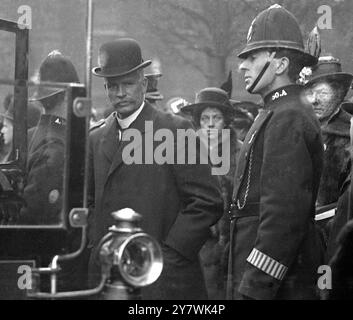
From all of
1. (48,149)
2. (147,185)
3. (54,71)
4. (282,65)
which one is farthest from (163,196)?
(54,71)

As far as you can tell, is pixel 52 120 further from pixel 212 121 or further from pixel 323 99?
pixel 323 99

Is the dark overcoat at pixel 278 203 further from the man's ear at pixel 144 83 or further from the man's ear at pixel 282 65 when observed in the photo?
the man's ear at pixel 144 83

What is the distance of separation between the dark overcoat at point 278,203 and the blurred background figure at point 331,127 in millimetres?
537

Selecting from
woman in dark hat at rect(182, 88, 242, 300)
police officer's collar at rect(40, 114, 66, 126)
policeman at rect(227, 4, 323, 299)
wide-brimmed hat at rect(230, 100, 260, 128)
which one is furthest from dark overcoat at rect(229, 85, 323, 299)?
police officer's collar at rect(40, 114, 66, 126)

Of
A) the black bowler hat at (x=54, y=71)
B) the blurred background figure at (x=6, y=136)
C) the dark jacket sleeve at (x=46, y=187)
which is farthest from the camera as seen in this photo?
the blurred background figure at (x=6, y=136)

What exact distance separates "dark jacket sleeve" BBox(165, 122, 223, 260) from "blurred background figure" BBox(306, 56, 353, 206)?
59 cm

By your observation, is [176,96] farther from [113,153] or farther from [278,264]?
[278,264]

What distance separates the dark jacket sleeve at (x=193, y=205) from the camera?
11.6 ft

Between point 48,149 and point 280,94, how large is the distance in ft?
3.47

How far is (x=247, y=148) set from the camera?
11.5 feet

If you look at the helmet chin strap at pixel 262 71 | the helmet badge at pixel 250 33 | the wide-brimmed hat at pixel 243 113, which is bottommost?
the wide-brimmed hat at pixel 243 113

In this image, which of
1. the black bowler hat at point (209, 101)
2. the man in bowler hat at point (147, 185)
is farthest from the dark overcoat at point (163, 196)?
the black bowler hat at point (209, 101)

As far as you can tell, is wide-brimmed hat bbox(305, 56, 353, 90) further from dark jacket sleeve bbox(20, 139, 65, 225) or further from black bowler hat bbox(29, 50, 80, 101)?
dark jacket sleeve bbox(20, 139, 65, 225)
